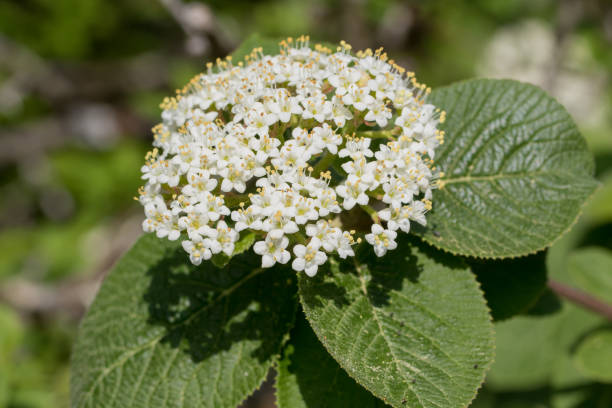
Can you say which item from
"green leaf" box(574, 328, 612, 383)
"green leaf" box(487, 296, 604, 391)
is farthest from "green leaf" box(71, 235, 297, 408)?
"green leaf" box(487, 296, 604, 391)

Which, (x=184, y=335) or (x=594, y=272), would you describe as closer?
(x=184, y=335)

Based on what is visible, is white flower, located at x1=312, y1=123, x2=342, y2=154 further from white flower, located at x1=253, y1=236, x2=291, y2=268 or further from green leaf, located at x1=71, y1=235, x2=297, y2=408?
green leaf, located at x1=71, y1=235, x2=297, y2=408

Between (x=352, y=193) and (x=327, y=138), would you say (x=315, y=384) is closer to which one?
(x=352, y=193)

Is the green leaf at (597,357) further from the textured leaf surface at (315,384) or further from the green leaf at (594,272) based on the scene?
the textured leaf surface at (315,384)

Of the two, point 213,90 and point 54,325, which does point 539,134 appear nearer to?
point 213,90

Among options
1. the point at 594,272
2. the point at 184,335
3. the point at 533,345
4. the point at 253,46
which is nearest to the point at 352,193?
the point at 184,335

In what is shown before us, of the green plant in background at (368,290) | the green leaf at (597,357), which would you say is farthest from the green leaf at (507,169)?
the green leaf at (597,357)

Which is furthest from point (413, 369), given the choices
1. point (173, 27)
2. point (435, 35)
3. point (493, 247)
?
point (173, 27)

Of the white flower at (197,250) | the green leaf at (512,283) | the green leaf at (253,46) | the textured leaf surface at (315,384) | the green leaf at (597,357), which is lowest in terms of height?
the green leaf at (597,357)
